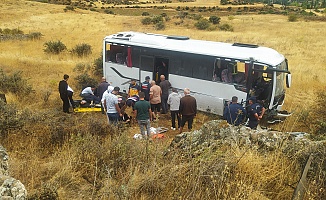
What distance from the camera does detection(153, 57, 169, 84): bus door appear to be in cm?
1321

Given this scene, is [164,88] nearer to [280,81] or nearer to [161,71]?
[161,71]

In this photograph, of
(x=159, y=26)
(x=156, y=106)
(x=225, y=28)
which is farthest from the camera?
(x=159, y=26)

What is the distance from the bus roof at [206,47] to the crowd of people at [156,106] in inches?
62.3

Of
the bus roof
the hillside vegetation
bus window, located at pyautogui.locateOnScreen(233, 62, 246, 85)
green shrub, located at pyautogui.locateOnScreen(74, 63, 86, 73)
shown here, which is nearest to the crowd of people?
the hillside vegetation

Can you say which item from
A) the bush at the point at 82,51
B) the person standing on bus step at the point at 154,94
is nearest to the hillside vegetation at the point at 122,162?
the person standing on bus step at the point at 154,94

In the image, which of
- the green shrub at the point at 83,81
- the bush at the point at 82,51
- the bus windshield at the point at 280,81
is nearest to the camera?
the bus windshield at the point at 280,81

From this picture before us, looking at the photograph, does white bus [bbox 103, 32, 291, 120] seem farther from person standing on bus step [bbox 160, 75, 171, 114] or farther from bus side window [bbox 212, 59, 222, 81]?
person standing on bus step [bbox 160, 75, 171, 114]

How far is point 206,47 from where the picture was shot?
1220 cm

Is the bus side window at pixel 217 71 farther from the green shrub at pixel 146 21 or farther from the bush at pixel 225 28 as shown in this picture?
the green shrub at pixel 146 21

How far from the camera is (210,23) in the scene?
141 ft

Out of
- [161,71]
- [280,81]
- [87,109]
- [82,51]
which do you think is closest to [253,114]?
[280,81]

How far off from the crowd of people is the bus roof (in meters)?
1.58

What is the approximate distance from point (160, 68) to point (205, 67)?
7.15ft

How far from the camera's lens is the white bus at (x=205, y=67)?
11.1 metres
